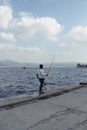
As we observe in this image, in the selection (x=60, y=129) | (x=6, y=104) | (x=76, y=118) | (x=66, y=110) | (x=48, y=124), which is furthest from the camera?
(x=6, y=104)

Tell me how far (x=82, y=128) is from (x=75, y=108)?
216 cm

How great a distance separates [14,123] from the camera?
5.85m

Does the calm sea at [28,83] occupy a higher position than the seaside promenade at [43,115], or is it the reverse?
the seaside promenade at [43,115]

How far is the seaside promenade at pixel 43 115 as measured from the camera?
5680 millimetres

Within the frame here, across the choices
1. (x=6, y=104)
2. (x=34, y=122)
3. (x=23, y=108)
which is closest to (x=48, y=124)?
(x=34, y=122)

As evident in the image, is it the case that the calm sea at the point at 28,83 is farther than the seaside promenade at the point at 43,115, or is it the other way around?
the calm sea at the point at 28,83

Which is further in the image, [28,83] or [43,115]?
[28,83]

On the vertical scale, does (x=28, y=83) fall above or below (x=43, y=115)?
below

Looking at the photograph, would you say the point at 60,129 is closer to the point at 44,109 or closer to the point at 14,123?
the point at 14,123

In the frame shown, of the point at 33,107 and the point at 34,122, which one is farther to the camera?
the point at 33,107

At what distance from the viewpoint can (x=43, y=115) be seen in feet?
22.0

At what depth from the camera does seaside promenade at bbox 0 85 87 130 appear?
224 inches

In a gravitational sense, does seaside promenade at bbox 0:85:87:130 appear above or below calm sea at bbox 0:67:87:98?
above

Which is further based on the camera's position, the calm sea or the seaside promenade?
the calm sea
